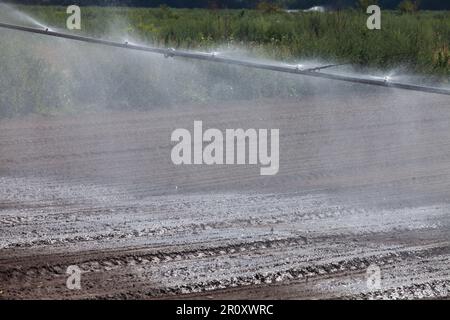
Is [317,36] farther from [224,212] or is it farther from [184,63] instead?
[224,212]

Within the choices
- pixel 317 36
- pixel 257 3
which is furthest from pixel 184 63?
pixel 257 3

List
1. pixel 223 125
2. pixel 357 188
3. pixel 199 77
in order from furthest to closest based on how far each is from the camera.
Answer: pixel 199 77 → pixel 223 125 → pixel 357 188

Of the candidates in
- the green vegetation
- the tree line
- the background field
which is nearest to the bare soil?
the background field

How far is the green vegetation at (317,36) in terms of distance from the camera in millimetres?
22516

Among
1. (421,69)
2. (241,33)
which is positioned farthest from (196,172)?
(241,33)

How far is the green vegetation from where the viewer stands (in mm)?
22516

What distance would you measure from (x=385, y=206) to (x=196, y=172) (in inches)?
103

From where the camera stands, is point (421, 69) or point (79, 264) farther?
point (421, 69)

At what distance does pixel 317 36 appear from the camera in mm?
25594

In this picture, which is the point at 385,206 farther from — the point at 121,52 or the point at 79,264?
the point at 121,52

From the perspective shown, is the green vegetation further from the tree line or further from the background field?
the tree line

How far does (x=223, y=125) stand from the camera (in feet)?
54.5

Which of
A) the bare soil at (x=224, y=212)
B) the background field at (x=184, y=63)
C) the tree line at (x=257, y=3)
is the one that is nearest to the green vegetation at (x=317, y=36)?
the background field at (x=184, y=63)

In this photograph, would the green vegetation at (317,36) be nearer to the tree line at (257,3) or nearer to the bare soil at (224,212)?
the bare soil at (224,212)
